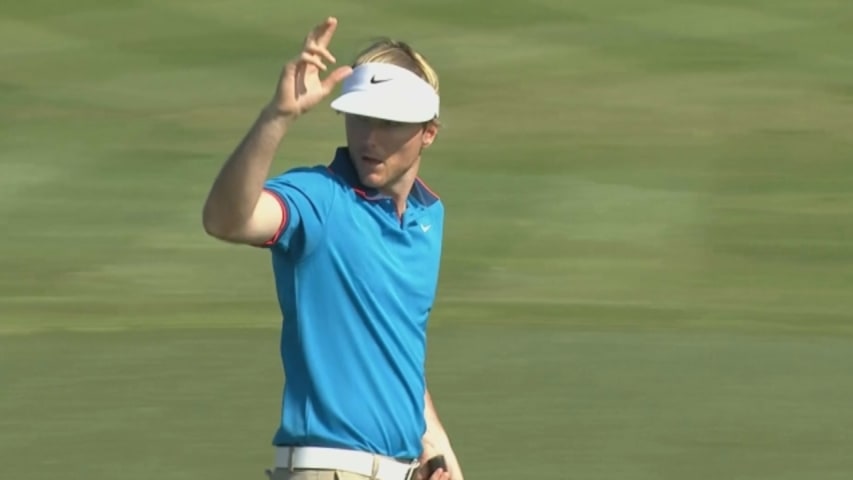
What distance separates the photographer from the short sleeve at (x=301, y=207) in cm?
516

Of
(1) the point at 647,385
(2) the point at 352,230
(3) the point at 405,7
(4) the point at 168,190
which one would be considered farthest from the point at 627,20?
(2) the point at 352,230

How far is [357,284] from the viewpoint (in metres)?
5.35

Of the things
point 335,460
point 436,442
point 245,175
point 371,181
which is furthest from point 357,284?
point 436,442

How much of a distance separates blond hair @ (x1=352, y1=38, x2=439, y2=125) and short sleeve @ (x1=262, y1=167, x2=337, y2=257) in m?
0.35

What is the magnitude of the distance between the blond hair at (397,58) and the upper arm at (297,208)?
337mm

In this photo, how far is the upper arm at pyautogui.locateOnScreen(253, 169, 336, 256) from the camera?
16.7 feet

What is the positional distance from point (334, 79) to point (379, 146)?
1.36 feet

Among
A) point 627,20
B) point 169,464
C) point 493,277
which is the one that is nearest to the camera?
point 169,464

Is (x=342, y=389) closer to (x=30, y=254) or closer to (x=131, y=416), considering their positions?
(x=131, y=416)

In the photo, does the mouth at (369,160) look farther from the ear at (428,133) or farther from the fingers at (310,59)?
the fingers at (310,59)

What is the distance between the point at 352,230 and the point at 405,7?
15.3 meters

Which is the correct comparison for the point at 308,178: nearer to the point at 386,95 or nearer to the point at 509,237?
the point at 386,95

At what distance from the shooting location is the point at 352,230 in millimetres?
5324

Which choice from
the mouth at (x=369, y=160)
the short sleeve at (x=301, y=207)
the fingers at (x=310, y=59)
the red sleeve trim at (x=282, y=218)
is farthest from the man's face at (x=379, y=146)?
the fingers at (x=310, y=59)
